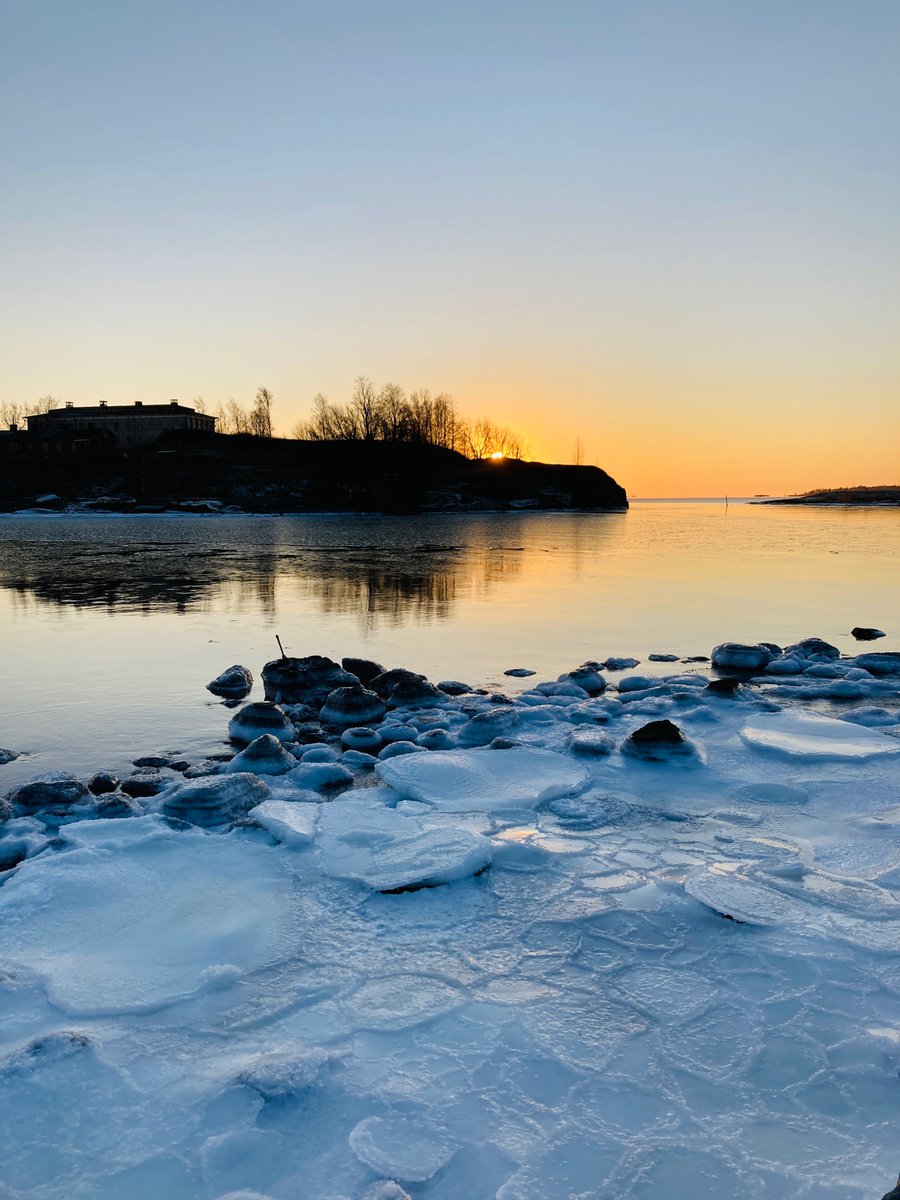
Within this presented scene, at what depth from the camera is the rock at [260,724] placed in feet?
20.2

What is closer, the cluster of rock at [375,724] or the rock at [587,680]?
the cluster of rock at [375,724]

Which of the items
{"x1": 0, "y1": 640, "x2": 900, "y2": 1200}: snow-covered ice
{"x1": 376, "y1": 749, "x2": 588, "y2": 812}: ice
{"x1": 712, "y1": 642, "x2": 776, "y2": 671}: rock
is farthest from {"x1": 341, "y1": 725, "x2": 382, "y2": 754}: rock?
{"x1": 712, "y1": 642, "x2": 776, "y2": 671}: rock

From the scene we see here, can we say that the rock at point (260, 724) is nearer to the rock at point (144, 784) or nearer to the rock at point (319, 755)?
the rock at point (319, 755)

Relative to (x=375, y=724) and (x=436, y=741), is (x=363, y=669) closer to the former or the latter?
(x=375, y=724)

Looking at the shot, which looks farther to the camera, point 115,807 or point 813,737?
point 813,737

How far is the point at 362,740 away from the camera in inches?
236

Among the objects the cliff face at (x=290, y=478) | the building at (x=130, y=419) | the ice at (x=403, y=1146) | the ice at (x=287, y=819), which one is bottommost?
the ice at (x=403, y=1146)

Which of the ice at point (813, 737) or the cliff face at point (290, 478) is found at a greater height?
the cliff face at point (290, 478)

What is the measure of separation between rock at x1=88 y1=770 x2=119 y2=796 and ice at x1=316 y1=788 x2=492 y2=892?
1.68 metres

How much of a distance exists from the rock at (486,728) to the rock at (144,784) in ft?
7.48

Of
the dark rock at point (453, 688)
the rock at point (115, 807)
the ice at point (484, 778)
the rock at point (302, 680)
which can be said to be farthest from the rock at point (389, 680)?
the rock at point (115, 807)

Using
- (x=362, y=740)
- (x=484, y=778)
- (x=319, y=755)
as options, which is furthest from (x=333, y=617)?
(x=484, y=778)

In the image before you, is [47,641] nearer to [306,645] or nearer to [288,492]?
[306,645]

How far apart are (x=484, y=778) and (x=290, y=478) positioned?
81743 millimetres
